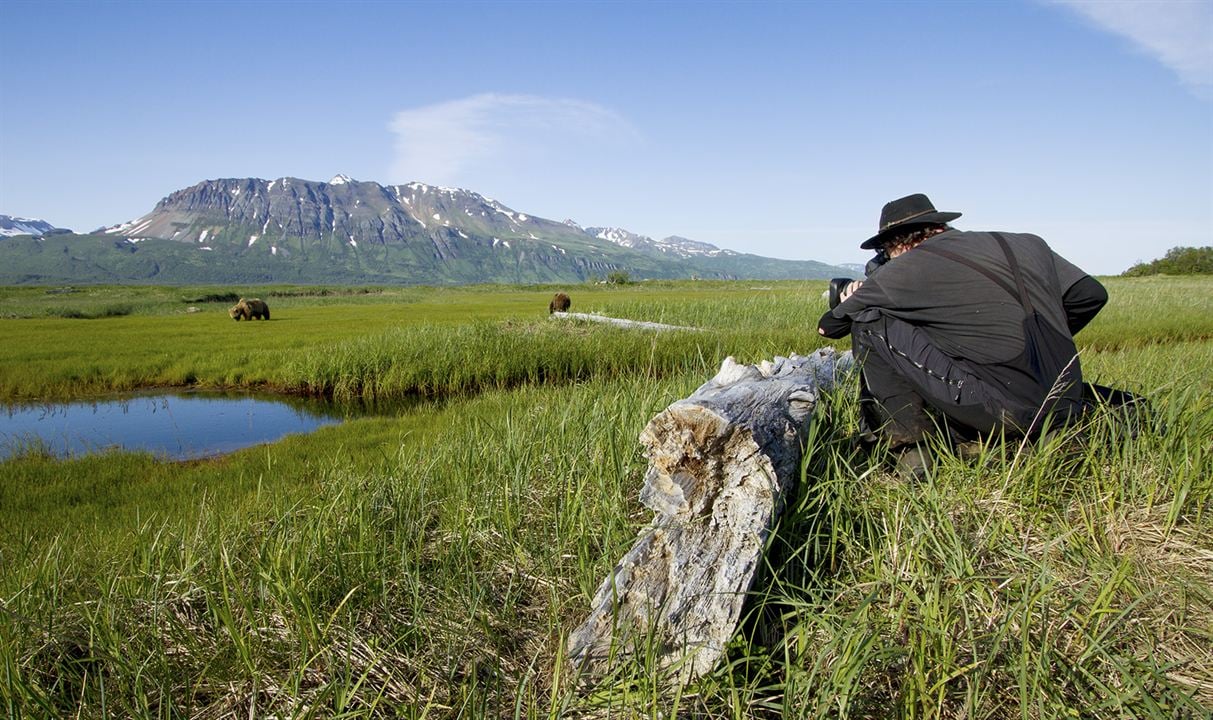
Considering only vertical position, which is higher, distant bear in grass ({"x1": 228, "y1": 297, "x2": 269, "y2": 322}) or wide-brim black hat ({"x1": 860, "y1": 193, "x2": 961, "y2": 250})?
wide-brim black hat ({"x1": 860, "y1": 193, "x2": 961, "y2": 250})

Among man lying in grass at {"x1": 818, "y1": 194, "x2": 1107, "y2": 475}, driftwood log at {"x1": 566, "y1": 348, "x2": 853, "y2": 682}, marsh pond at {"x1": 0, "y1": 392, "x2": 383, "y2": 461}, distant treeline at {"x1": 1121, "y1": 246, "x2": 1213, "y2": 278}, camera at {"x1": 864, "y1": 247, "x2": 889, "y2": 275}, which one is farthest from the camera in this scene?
distant treeline at {"x1": 1121, "y1": 246, "x2": 1213, "y2": 278}

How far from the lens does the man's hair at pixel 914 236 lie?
3980mm

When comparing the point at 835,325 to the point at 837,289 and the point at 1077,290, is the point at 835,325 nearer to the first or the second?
the point at 837,289

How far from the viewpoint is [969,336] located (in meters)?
3.35

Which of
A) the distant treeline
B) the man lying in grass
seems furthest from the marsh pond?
the distant treeline

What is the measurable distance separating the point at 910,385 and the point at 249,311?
101ft

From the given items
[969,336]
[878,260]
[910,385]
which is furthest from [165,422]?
[969,336]

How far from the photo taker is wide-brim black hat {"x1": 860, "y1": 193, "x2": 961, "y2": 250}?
380cm

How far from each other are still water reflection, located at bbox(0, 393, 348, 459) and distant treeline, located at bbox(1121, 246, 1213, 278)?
74.6m

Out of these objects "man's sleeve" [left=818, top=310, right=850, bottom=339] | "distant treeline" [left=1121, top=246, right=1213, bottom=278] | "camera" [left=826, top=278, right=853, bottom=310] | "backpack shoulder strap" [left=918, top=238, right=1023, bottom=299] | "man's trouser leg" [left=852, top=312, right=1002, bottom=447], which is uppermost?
"distant treeline" [left=1121, top=246, right=1213, bottom=278]

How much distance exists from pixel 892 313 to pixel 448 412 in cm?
652

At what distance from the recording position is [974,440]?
346cm

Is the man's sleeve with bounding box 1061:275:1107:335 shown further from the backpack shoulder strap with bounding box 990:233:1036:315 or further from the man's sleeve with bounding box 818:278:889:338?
the man's sleeve with bounding box 818:278:889:338

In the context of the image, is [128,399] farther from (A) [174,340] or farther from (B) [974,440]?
(B) [974,440]
